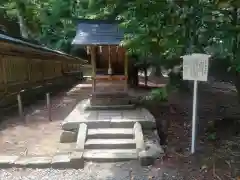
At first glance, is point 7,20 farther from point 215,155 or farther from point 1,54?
point 215,155

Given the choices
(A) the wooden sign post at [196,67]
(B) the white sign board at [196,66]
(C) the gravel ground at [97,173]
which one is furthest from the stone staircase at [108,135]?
(B) the white sign board at [196,66]

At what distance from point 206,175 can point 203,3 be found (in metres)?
2.89

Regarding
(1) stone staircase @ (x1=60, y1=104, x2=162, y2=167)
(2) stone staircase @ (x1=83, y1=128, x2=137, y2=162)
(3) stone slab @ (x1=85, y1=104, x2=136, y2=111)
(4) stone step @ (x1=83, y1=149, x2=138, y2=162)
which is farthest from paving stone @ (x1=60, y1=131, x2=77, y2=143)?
(3) stone slab @ (x1=85, y1=104, x2=136, y2=111)

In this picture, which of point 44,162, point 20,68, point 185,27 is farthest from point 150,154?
point 20,68

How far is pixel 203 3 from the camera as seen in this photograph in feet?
13.5

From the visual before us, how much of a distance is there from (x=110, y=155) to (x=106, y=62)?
14.5 ft

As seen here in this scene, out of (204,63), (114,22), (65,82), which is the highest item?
(114,22)

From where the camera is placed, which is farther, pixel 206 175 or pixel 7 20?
pixel 7 20

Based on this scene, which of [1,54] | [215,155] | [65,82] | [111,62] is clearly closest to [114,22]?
[111,62]

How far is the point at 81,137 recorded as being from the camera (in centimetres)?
584

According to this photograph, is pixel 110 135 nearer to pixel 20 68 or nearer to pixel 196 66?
pixel 196 66

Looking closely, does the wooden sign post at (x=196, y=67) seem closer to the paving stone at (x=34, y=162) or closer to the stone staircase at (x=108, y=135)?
the stone staircase at (x=108, y=135)

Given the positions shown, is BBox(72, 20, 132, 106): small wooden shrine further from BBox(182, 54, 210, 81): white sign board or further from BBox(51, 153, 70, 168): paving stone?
BBox(51, 153, 70, 168): paving stone

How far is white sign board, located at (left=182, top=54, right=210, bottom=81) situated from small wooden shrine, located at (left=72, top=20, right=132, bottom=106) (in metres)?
3.14
